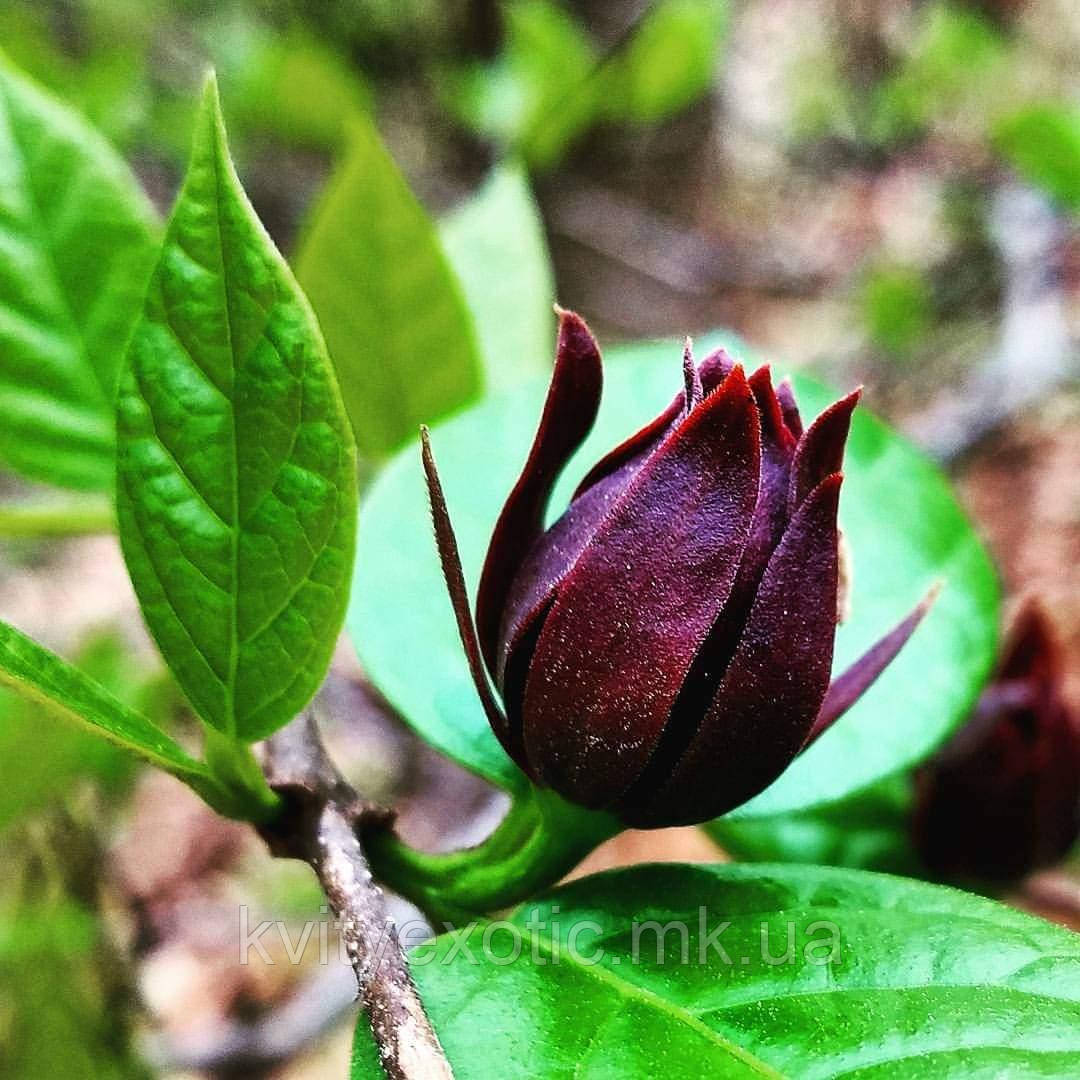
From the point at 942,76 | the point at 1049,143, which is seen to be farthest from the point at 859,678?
the point at 942,76

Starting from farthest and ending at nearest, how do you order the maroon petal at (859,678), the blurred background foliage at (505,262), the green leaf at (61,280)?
the blurred background foliage at (505,262) < the green leaf at (61,280) < the maroon petal at (859,678)

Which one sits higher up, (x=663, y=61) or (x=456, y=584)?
(x=663, y=61)

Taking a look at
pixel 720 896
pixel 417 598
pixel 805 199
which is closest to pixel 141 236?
pixel 417 598

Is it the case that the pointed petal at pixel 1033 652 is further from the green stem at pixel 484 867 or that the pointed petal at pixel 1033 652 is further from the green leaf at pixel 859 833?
the green stem at pixel 484 867

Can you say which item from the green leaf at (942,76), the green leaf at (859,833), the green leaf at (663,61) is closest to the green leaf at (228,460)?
the green leaf at (859,833)

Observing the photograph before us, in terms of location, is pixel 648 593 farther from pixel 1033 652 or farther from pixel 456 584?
pixel 1033 652

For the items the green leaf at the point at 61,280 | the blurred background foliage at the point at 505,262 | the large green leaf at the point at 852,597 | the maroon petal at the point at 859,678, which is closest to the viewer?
the maroon petal at the point at 859,678
